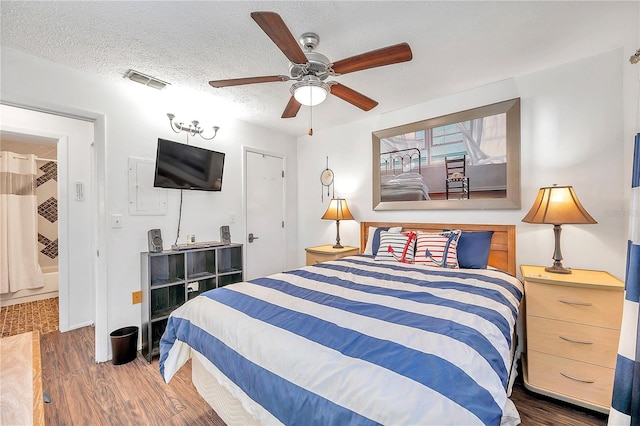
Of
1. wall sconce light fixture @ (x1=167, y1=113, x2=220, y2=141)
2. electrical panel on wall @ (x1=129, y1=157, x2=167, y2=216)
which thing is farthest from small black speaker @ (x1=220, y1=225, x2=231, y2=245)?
wall sconce light fixture @ (x1=167, y1=113, x2=220, y2=141)

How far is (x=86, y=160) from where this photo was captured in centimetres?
333

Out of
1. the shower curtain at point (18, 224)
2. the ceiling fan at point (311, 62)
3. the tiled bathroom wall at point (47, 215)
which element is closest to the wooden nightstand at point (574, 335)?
the ceiling fan at point (311, 62)

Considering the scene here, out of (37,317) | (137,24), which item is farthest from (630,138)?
(37,317)

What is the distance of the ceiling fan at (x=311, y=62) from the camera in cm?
140

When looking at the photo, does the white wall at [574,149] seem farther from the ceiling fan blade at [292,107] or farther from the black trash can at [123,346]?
the black trash can at [123,346]

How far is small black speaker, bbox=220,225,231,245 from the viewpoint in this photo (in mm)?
3350

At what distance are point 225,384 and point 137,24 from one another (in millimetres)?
2300

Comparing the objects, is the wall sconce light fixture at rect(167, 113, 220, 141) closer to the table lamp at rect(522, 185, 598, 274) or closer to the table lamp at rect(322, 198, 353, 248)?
the table lamp at rect(322, 198, 353, 248)

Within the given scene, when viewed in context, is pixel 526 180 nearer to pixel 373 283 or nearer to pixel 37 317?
pixel 373 283

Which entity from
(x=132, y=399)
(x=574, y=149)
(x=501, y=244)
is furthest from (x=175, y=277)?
(x=574, y=149)

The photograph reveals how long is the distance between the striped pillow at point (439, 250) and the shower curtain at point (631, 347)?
1123 mm

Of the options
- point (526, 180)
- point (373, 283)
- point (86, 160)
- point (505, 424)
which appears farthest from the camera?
point (86, 160)

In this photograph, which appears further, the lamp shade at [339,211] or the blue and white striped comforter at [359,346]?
the lamp shade at [339,211]

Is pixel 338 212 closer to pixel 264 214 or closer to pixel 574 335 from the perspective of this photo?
pixel 264 214
